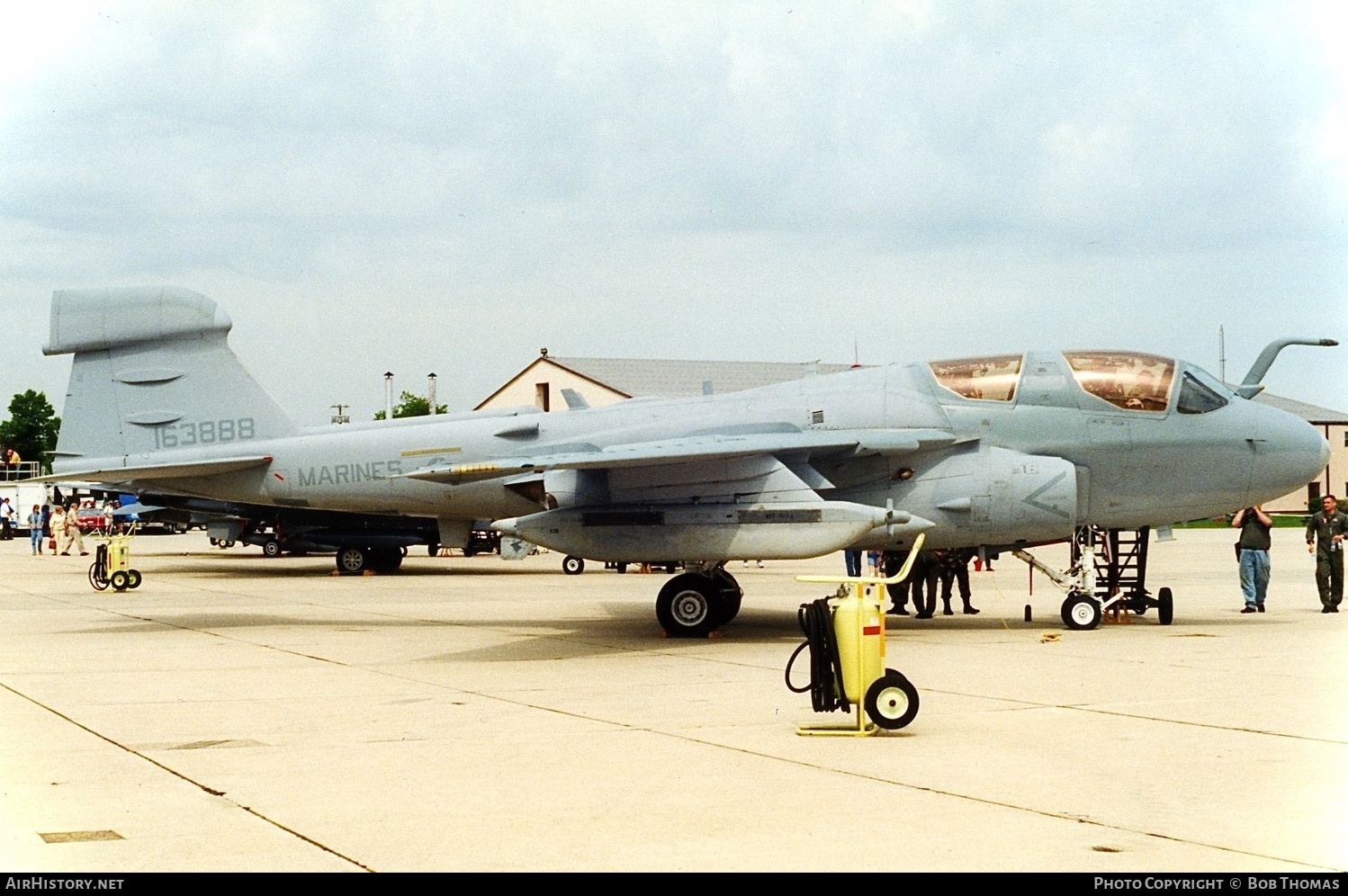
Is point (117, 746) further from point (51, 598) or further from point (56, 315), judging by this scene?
point (51, 598)

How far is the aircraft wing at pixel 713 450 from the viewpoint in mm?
14203

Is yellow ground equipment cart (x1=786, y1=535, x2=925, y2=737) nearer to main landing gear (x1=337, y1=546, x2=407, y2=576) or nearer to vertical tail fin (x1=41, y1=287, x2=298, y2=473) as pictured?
vertical tail fin (x1=41, y1=287, x2=298, y2=473)

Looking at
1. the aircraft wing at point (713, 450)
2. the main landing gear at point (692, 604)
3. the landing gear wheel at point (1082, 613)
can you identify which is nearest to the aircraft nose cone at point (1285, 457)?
the landing gear wheel at point (1082, 613)

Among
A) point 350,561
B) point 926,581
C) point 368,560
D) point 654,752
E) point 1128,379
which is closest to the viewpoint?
point 654,752

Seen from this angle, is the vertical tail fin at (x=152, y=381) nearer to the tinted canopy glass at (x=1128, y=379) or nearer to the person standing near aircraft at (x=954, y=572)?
the person standing near aircraft at (x=954, y=572)

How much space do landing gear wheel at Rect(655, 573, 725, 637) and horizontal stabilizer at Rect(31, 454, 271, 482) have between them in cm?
671

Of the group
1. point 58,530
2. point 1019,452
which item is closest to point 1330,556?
point 1019,452

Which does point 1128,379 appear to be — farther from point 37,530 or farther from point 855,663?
point 37,530

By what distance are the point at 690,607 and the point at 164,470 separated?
8.44 meters

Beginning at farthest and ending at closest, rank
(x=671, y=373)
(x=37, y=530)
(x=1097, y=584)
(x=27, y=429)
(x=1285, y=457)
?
(x=27, y=429) < (x=671, y=373) < (x=37, y=530) < (x=1097, y=584) < (x=1285, y=457)

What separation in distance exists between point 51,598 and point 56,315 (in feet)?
18.3

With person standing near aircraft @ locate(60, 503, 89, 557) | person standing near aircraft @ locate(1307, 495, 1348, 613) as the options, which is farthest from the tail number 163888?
person standing near aircraft @ locate(60, 503, 89, 557)

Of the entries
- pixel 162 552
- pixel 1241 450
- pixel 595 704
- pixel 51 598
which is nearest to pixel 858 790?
pixel 595 704

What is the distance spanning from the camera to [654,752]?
8.13 meters
